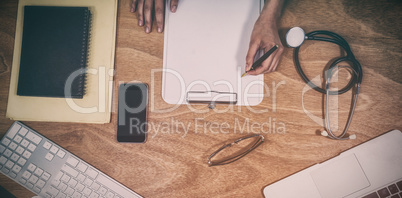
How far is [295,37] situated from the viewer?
0.76 meters

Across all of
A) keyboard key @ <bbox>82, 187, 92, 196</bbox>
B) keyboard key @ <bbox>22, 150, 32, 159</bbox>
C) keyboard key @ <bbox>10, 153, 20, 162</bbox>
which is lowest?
keyboard key @ <bbox>82, 187, 92, 196</bbox>

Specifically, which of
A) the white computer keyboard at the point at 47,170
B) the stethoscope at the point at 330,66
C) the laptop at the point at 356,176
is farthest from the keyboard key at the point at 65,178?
the stethoscope at the point at 330,66

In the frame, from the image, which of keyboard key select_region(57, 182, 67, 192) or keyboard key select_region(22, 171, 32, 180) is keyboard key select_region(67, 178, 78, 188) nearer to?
keyboard key select_region(57, 182, 67, 192)

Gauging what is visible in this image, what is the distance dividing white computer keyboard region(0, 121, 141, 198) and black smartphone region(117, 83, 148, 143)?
0.15 m

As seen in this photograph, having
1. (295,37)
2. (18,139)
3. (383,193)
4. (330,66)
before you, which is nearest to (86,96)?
(18,139)

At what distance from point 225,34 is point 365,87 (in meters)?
0.50

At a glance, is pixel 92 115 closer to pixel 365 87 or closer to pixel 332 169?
pixel 332 169

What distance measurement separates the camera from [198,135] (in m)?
0.78

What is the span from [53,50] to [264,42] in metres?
0.68

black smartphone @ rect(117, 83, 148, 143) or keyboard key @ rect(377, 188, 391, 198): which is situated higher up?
black smartphone @ rect(117, 83, 148, 143)

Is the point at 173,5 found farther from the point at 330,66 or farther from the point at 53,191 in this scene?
the point at 53,191

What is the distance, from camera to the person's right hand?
2.55ft

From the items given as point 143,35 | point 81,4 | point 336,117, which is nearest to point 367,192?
point 336,117

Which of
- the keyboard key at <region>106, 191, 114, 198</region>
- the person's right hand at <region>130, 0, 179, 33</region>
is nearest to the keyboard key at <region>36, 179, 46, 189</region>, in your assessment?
the keyboard key at <region>106, 191, 114, 198</region>
